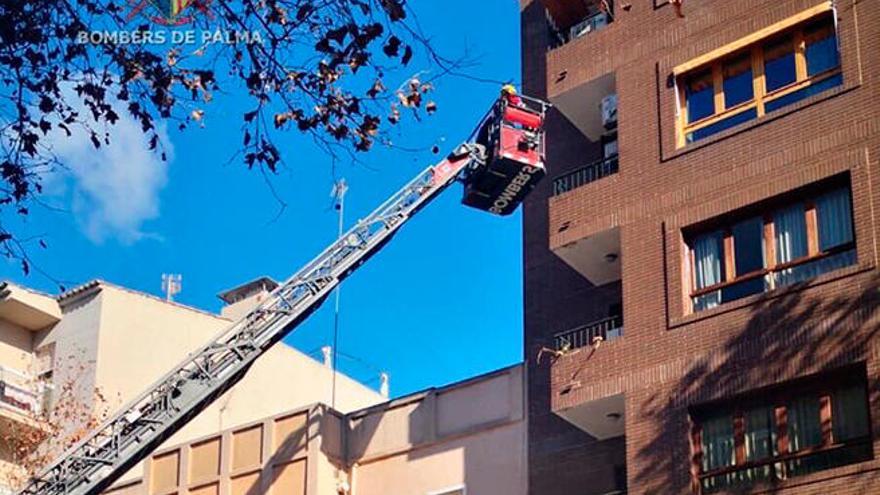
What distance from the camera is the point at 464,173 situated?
37344 millimetres

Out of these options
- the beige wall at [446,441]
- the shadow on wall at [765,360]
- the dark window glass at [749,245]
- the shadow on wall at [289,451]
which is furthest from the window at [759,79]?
the shadow on wall at [289,451]

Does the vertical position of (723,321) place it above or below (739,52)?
below

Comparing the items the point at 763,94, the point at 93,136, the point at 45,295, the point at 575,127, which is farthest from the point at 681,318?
the point at 45,295

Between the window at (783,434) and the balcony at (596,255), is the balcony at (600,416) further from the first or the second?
the balcony at (596,255)

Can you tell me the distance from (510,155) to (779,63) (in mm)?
6842

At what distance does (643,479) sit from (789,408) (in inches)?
106

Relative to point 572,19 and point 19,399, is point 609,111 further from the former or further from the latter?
point 19,399

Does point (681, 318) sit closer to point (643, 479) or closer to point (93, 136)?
point (643, 479)

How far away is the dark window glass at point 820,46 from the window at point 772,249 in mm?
2296

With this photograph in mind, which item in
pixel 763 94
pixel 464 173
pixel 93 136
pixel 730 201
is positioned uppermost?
pixel 464 173

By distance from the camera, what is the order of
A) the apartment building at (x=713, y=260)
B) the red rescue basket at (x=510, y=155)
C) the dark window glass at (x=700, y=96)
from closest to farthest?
the apartment building at (x=713, y=260)
the dark window glass at (x=700, y=96)
the red rescue basket at (x=510, y=155)

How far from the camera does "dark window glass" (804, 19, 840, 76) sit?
92.9ft

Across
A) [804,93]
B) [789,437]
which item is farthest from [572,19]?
[789,437]

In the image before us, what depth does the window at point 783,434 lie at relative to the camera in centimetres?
2570
